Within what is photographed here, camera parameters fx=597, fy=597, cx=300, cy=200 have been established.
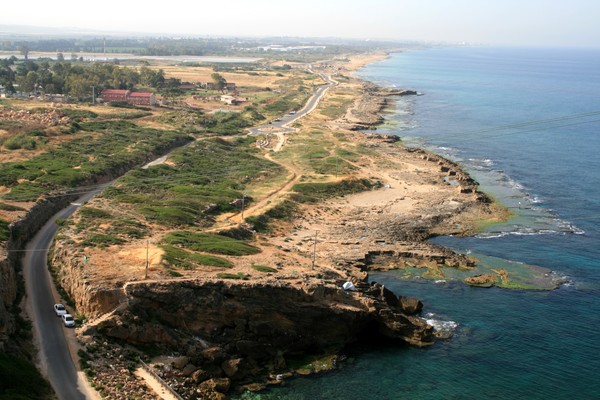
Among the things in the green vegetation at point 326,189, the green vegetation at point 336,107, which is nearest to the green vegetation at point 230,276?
the green vegetation at point 326,189

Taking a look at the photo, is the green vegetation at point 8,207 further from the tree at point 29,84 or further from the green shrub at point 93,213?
the tree at point 29,84

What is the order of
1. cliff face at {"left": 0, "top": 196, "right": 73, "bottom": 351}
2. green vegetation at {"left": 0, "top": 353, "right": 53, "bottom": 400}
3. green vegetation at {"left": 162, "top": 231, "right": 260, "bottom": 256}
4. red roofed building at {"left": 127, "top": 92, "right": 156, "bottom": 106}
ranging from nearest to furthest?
green vegetation at {"left": 0, "top": 353, "right": 53, "bottom": 400} < cliff face at {"left": 0, "top": 196, "right": 73, "bottom": 351} < green vegetation at {"left": 162, "top": 231, "right": 260, "bottom": 256} < red roofed building at {"left": 127, "top": 92, "right": 156, "bottom": 106}

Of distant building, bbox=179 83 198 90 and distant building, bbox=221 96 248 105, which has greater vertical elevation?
distant building, bbox=179 83 198 90

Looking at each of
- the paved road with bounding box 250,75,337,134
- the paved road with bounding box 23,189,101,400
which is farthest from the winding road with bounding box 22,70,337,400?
the paved road with bounding box 250,75,337,134

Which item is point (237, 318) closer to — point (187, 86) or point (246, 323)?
point (246, 323)

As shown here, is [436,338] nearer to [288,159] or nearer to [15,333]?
[15,333]

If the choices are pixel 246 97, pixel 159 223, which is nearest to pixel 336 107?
pixel 246 97

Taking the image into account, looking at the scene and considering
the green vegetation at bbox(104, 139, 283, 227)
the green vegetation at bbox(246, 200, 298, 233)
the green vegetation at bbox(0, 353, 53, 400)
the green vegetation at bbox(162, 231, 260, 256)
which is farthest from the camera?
the green vegetation at bbox(246, 200, 298, 233)

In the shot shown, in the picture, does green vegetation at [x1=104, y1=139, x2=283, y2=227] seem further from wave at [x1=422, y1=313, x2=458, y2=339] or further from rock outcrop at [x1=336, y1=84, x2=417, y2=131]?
rock outcrop at [x1=336, y1=84, x2=417, y2=131]
